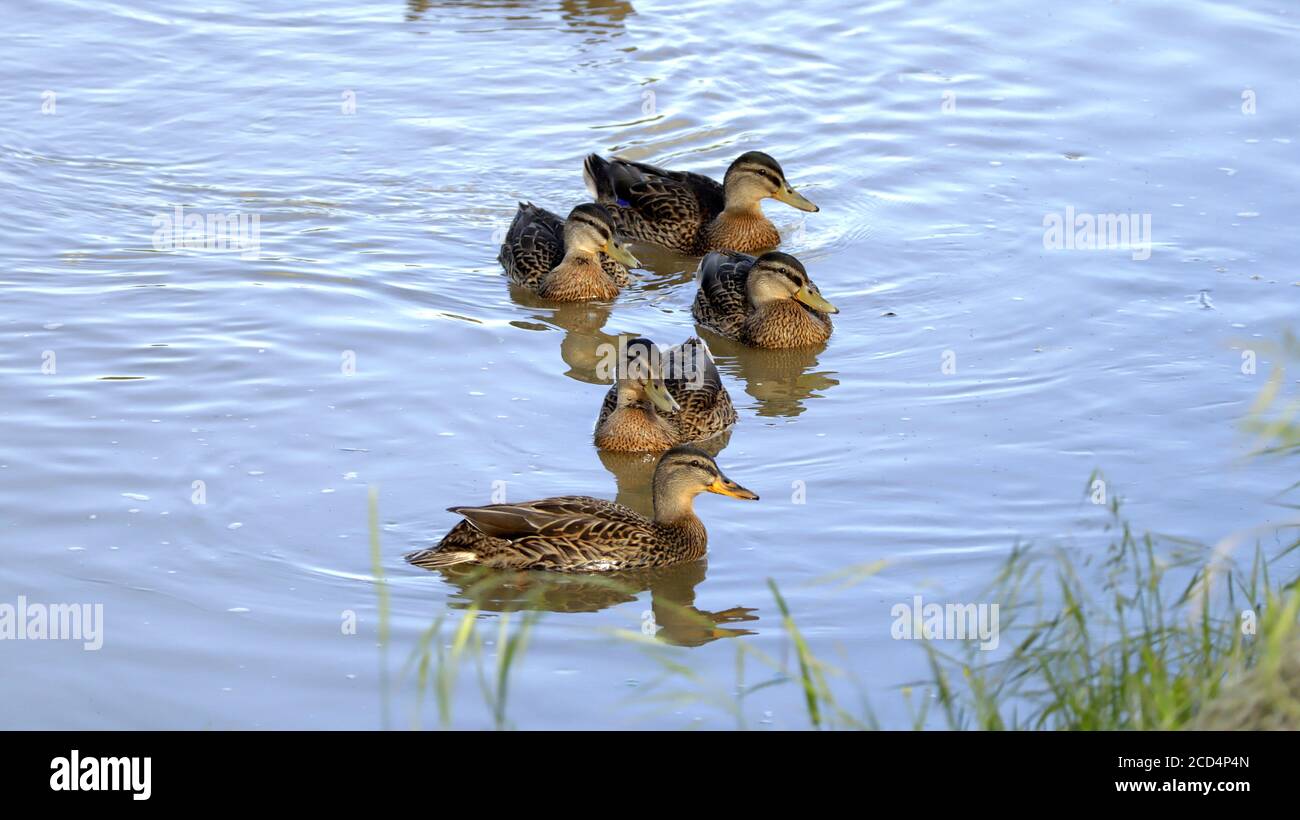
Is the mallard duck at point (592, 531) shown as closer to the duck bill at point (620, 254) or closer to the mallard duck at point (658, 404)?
the mallard duck at point (658, 404)

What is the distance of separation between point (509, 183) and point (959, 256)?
392 cm

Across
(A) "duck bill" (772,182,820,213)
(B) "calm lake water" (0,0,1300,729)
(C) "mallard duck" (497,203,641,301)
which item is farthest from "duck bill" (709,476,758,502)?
(A) "duck bill" (772,182,820,213)

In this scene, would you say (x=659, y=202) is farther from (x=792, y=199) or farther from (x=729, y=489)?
(x=729, y=489)

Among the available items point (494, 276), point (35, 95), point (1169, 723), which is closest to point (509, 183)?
point (494, 276)

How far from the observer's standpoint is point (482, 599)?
8312 mm

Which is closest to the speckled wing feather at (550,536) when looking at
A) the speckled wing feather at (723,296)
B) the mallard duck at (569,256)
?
the speckled wing feather at (723,296)

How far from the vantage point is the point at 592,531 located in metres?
8.65

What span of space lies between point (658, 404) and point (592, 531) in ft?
6.05

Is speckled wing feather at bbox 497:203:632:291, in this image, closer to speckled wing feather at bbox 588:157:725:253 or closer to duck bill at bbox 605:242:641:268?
duck bill at bbox 605:242:641:268

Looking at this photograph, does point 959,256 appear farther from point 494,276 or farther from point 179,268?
point 179,268

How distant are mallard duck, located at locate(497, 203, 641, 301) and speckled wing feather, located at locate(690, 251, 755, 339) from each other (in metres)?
0.64

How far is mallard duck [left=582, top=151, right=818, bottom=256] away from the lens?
14.0m

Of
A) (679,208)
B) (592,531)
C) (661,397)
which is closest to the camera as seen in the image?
(592,531)

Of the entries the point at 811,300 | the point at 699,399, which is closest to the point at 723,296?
the point at 811,300
